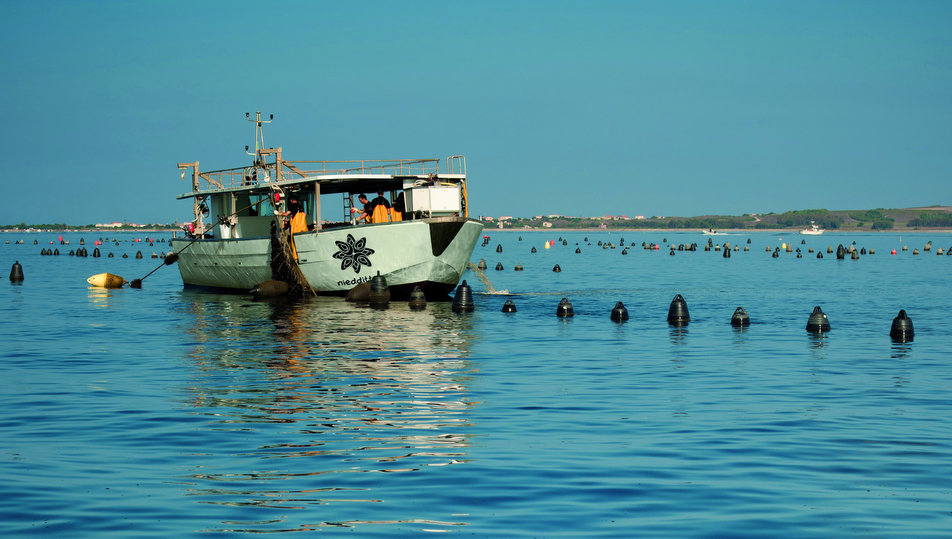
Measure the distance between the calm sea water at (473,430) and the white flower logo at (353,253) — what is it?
7489 millimetres

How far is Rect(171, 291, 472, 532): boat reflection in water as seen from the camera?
9852 millimetres

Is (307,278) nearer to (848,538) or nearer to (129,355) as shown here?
(129,355)

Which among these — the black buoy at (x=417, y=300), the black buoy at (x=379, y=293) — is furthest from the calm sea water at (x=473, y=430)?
the black buoy at (x=379, y=293)

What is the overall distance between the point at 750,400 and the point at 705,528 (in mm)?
7982

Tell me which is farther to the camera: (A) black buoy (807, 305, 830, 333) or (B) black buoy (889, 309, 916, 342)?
(A) black buoy (807, 305, 830, 333)

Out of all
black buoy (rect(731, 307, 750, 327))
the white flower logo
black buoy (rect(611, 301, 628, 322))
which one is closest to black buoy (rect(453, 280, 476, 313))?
the white flower logo

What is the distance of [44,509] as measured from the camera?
9.56 metres

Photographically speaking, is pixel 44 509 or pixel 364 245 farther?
pixel 364 245

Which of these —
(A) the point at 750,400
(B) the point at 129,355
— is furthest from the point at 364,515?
(B) the point at 129,355

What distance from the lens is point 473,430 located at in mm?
13812

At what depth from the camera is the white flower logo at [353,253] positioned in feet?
122

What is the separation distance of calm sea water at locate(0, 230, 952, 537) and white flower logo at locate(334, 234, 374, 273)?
7489 millimetres

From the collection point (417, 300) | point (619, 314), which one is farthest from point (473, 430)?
point (417, 300)

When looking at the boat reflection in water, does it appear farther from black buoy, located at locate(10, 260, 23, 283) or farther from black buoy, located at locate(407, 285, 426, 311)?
black buoy, located at locate(10, 260, 23, 283)
